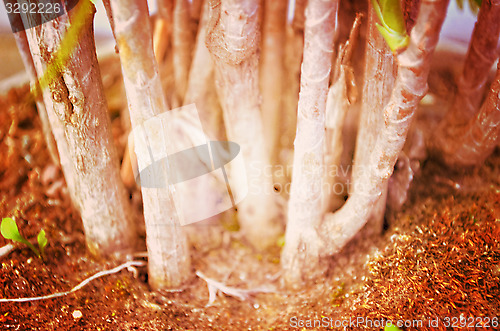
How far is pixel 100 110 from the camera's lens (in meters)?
0.90

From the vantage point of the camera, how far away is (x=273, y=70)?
3.99 feet

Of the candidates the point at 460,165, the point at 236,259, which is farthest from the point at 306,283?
the point at 460,165

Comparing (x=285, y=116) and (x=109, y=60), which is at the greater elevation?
(x=109, y=60)

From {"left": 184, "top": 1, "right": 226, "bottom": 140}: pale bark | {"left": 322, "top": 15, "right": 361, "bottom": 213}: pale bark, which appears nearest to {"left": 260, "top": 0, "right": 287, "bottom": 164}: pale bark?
{"left": 184, "top": 1, "right": 226, "bottom": 140}: pale bark

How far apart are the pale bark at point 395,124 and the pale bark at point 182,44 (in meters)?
0.62

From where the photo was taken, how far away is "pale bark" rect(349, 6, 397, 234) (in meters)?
0.83

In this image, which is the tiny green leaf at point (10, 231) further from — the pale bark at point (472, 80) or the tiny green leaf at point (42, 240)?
Answer: the pale bark at point (472, 80)

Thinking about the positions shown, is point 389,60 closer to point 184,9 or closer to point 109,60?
point 184,9

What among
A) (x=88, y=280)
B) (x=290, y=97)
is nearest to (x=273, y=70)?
(x=290, y=97)

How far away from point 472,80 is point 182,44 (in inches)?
32.1

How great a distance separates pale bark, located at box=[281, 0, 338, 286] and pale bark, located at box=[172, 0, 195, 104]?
540mm

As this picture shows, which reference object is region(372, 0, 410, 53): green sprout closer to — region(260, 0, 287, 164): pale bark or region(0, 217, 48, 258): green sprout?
region(260, 0, 287, 164): pale bark

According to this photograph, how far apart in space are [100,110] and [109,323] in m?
0.44

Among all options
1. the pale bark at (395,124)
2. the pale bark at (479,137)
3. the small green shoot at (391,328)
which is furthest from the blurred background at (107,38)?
the small green shoot at (391,328)
